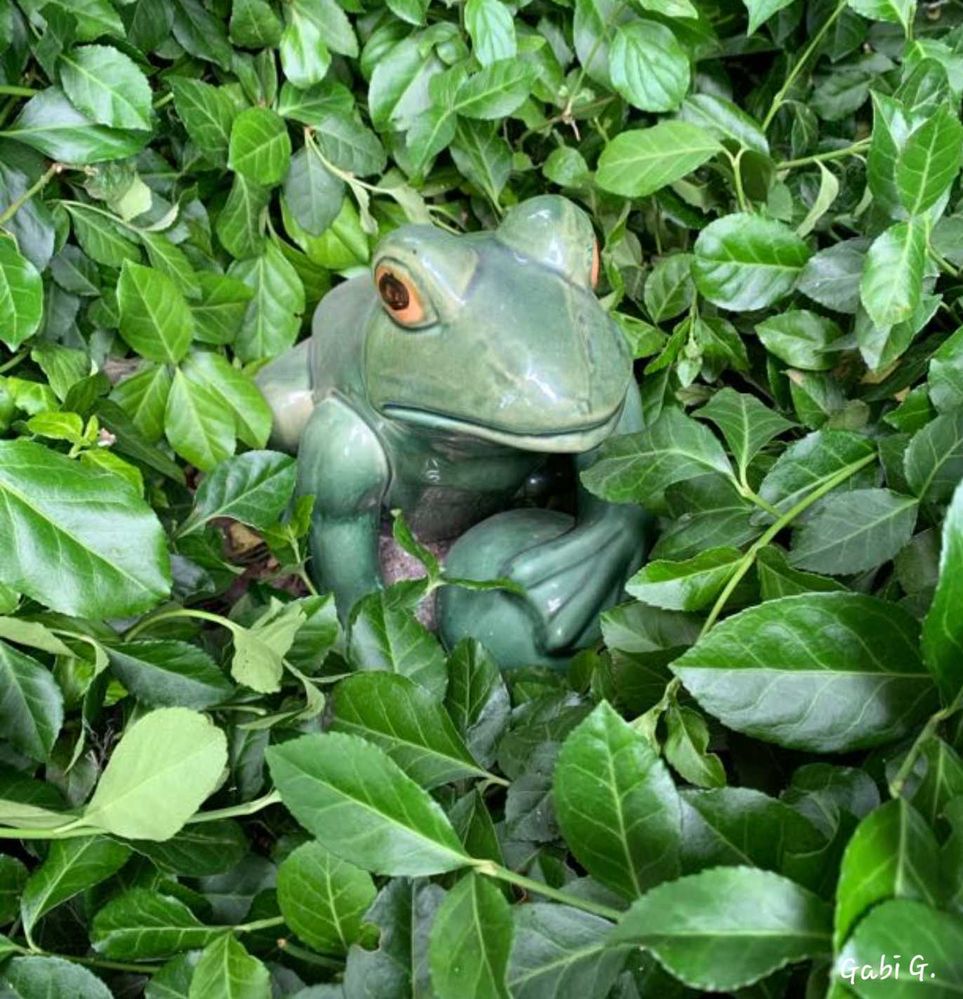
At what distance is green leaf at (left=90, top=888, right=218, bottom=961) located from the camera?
25.8 inches

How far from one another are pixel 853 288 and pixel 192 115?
60cm

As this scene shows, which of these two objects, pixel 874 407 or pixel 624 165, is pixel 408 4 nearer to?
pixel 624 165

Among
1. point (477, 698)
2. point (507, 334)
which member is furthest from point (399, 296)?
point (477, 698)

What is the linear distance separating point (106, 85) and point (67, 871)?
634 mm

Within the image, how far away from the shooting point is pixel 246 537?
1192 mm

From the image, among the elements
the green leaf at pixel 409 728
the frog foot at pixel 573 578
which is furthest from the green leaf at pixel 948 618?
the frog foot at pixel 573 578

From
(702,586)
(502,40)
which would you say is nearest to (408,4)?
(502,40)

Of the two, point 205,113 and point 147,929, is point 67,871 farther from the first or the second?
point 205,113

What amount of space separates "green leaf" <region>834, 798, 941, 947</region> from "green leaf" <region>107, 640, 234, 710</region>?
0.46m

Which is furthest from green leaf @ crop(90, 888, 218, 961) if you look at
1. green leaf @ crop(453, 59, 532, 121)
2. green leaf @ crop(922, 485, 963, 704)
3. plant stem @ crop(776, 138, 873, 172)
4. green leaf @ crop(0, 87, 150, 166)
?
plant stem @ crop(776, 138, 873, 172)

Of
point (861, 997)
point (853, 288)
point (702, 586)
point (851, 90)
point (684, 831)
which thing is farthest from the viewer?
point (851, 90)

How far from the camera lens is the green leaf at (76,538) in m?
0.65

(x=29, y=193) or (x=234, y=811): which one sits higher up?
(x=29, y=193)

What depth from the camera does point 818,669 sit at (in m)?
0.55
